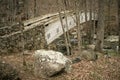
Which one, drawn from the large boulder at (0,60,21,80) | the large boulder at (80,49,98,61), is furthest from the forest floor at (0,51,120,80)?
the large boulder at (0,60,21,80)

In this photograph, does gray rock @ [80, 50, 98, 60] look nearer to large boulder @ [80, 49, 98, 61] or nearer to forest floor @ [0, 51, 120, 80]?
large boulder @ [80, 49, 98, 61]

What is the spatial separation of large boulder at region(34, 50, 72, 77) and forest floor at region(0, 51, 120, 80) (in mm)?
265

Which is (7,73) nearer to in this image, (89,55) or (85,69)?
(85,69)

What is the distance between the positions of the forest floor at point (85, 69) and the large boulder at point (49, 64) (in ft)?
0.87

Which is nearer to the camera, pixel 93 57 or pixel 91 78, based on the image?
pixel 91 78

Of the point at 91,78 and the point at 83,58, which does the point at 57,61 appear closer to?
the point at 91,78

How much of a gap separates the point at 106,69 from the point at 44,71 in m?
2.89

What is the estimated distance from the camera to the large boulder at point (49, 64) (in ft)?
30.3

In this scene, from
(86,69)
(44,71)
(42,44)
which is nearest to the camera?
(44,71)

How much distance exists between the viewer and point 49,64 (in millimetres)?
9297

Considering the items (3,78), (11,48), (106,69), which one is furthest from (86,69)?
(11,48)

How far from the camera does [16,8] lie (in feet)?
73.7

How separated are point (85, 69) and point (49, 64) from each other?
187cm

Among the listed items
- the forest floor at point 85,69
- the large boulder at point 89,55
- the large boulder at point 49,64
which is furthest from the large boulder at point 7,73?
the large boulder at point 89,55
